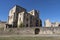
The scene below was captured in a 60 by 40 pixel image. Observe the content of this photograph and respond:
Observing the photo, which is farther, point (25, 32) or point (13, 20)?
point (13, 20)

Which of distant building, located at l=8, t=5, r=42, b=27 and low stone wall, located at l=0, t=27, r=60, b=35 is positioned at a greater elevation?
distant building, located at l=8, t=5, r=42, b=27

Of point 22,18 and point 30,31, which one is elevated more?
point 22,18

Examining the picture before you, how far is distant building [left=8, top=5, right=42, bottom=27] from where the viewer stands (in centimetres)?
5384

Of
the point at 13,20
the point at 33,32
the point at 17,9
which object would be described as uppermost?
the point at 17,9

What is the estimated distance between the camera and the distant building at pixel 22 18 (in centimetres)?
5384

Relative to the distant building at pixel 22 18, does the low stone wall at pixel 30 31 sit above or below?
below

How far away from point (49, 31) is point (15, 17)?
967 inches

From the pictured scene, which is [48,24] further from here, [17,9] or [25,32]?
[25,32]

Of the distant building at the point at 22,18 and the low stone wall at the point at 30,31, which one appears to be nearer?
the low stone wall at the point at 30,31

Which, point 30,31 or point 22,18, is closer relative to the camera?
point 30,31

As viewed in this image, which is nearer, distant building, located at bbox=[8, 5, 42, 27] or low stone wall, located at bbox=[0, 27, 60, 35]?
low stone wall, located at bbox=[0, 27, 60, 35]

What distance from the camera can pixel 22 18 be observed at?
176ft

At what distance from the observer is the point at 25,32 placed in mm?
36188

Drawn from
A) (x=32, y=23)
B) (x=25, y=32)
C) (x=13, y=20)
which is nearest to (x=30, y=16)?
(x=32, y=23)
